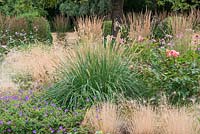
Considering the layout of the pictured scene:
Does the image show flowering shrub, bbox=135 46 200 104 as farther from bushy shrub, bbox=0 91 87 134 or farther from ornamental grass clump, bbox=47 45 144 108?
bushy shrub, bbox=0 91 87 134

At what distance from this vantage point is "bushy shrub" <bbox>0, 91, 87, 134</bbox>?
12.9 ft

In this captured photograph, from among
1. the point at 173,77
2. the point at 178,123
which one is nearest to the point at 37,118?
the point at 178,123

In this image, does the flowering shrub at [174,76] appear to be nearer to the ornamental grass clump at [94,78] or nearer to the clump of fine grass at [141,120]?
the ornamental grass clump at [94,78]

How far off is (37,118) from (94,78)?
1115mm

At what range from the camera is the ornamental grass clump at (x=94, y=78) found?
4.75 meters

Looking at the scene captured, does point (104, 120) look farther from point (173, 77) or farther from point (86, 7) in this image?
point (86, 7)

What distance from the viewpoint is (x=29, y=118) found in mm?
4016

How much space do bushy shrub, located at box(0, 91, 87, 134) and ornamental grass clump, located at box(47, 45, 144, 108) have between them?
0.33 m

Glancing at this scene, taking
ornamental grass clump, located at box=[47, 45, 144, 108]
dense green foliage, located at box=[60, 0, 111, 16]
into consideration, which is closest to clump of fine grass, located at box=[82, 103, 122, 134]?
ornamental grass clump, located at box=[47, 45, 144, 108]

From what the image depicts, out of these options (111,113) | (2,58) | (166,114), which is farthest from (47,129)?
(2,58)

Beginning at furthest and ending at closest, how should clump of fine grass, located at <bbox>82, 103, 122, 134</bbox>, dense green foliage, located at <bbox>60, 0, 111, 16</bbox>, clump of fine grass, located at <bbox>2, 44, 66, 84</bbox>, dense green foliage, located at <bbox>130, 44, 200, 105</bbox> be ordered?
dense green foliage, located at <bbox>60, 0, 111, 16</bbox>, clump of fine grass, located at <bbox>2, 44, 66, 84</bbox>, dense green foliage, located at <bbox>130, 44, 200, 105</bbox>, clump of fine grass, located at <bbox>82, 103, 122, 134</bbox>

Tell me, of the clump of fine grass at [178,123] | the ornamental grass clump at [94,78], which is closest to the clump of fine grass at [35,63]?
the ornamental grass clump at [94,78]

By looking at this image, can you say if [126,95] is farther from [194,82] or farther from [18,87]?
[18,87]

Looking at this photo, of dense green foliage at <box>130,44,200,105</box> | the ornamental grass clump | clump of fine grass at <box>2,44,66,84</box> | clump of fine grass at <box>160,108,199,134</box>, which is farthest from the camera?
clump of fine grass at <box>2,44,66,84</box>
